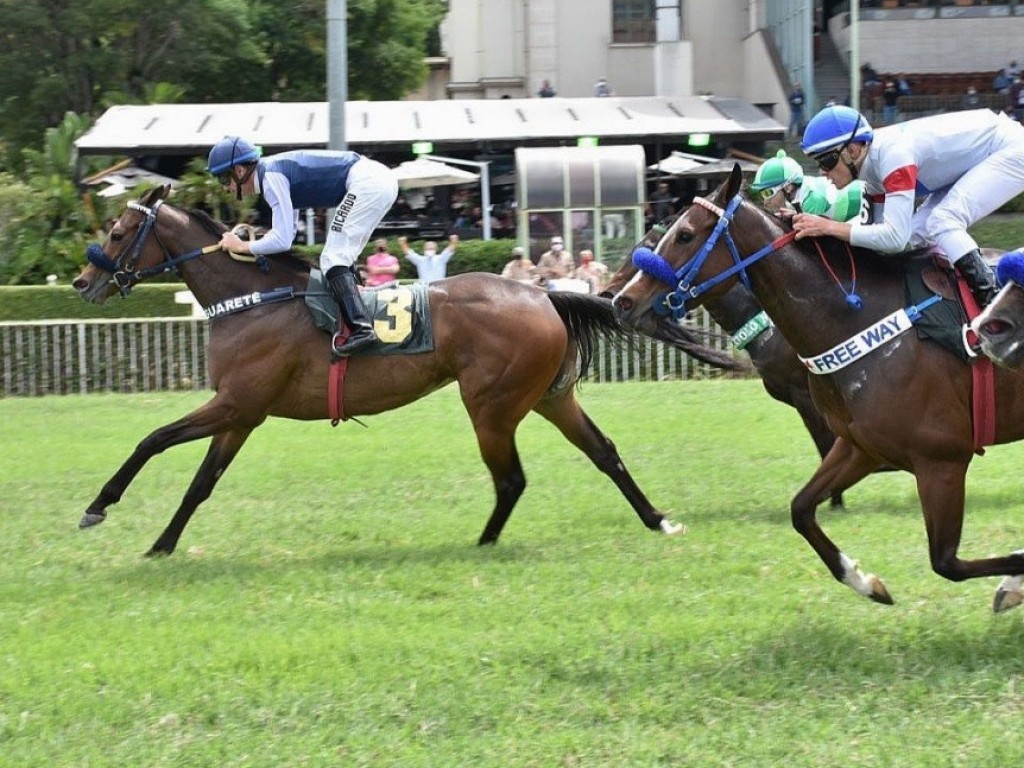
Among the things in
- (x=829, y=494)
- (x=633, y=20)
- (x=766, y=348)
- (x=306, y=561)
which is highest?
(x=633, y=20)

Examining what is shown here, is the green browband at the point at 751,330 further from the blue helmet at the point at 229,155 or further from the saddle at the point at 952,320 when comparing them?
the blue helmet at the point at 229,155

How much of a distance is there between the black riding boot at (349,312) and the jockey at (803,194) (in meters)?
2.32

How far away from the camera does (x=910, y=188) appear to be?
19.2 ft

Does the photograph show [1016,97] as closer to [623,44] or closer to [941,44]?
[941,44]

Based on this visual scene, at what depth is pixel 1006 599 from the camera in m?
6.05

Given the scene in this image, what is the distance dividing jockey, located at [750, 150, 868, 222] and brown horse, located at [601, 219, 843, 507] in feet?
2.10

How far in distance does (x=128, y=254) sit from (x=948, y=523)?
5.05 meters

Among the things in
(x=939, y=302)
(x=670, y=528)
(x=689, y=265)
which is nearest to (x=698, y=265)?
(x=689, y=265)

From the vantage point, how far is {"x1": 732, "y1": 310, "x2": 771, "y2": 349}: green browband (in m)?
8.86

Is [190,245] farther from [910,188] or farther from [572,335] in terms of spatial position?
[910,188]

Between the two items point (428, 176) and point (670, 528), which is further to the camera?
point (428, 176)

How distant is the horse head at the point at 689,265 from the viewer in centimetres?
602

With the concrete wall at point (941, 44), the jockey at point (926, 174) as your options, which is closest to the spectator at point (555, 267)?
the jockey at point (926, 174)

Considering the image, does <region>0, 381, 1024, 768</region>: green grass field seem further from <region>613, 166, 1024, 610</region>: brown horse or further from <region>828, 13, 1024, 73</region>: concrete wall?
<region>828, 13, 1024, 73</region>: concrete wall
